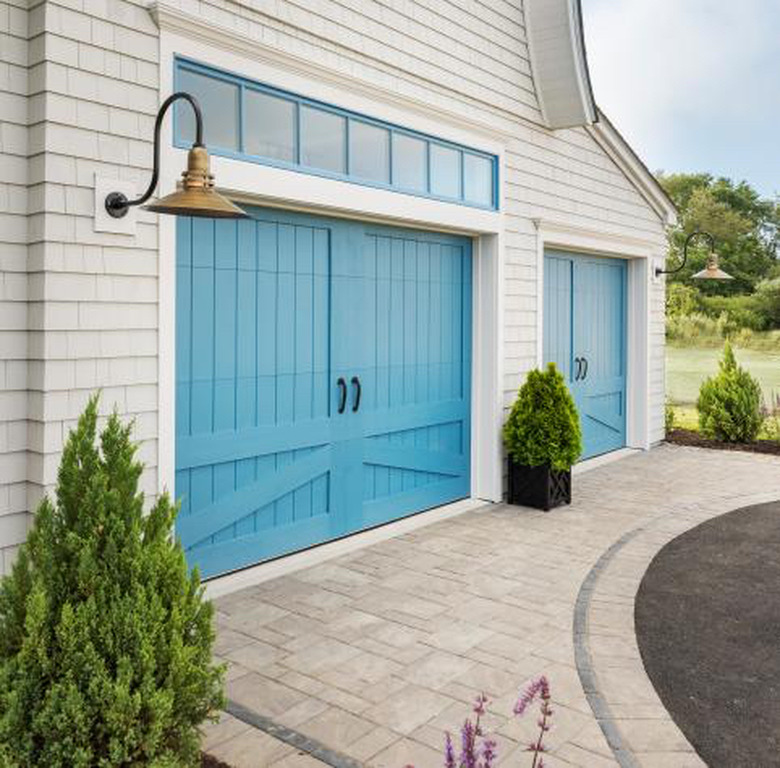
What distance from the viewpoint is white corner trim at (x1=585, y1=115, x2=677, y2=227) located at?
8180 mm

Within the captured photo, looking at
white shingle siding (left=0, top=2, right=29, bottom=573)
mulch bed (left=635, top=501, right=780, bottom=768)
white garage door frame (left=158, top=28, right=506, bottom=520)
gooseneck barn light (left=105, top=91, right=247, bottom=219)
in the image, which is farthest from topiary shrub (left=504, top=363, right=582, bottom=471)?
white shingle siding (left=0, top=2, right=29, bottom=573)

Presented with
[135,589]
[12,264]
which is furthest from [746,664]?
[12,264]

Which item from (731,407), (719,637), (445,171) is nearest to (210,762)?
(719,637)

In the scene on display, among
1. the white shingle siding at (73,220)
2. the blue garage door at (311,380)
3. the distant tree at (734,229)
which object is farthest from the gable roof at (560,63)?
the distant tree at (734,229)

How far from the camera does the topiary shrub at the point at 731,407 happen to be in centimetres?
997

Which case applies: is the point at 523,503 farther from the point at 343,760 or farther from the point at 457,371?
the point at 343,760

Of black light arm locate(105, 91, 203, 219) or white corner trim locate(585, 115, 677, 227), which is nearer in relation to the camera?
black light arm locate(105, 91, 203, 219)

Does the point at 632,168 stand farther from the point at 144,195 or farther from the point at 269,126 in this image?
the point at 144,195

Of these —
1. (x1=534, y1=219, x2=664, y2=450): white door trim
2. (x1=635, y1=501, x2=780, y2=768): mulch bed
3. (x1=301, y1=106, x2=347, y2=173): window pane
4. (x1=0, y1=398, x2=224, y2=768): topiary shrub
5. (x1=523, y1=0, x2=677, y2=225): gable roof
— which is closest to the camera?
(x1=0, y1=398, x2=224, y2=768): topiary shrub

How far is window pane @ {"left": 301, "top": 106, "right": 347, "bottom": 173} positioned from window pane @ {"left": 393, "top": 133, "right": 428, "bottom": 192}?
0.56 m

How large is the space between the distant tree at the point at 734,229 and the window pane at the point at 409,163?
971 inches

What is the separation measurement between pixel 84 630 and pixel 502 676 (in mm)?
1956

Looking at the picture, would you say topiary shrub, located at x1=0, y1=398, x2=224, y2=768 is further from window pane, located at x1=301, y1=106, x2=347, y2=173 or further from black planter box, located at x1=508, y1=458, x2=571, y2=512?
black planter box, located at x1=508, y1=458, x2=571, y2=512

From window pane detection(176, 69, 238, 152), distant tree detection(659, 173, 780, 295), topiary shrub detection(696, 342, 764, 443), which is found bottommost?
topiary shrub detection(696, 342, 764, 443)
